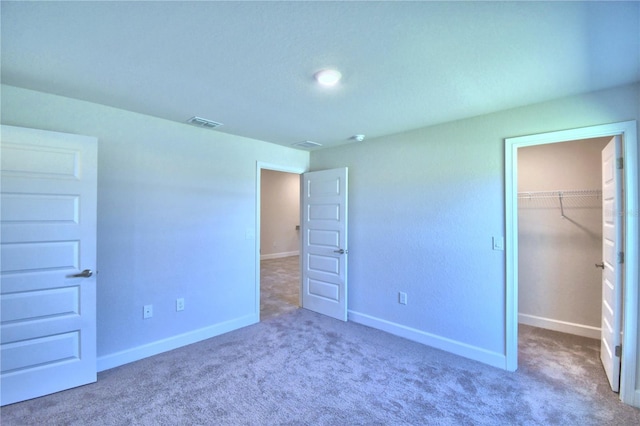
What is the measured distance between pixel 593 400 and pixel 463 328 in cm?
99

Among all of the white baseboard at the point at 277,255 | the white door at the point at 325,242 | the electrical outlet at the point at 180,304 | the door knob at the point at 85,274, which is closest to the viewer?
the door knob at the point at 85,274

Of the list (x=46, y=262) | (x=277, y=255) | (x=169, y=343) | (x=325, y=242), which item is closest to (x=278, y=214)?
(x=277, y=255)

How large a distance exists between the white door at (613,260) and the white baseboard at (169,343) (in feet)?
11.4

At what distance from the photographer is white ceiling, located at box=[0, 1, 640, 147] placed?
4.46 feet

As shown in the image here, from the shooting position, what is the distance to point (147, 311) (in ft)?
9.25

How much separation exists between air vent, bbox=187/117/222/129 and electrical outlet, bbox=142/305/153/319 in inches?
75.9

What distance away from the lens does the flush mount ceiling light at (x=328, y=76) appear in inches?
74.8

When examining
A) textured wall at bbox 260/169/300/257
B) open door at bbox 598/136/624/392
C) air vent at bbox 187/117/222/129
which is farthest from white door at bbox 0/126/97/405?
textured wall at bbox 260/169/300/257

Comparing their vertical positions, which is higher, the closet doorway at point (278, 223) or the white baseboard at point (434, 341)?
the closet doorway at point (278, 223)

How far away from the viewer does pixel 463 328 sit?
2.88m

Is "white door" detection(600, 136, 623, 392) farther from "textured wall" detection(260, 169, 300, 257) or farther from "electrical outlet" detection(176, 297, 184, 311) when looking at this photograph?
"textured wall" detection(260, 169, 300, 257)

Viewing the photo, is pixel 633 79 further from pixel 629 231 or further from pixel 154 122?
pixel 154 122

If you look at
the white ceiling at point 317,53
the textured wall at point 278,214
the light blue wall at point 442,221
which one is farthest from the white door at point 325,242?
the textured wall at point 278,214

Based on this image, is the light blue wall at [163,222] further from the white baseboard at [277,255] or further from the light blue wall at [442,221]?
the white baseboard at [277,255]
